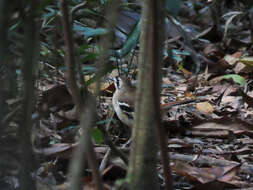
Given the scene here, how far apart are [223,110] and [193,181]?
200cm

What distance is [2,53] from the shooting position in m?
1.37

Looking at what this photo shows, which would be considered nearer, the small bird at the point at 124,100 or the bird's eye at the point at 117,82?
the small bird at the point at 124,100

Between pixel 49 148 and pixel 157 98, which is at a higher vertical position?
pixel 157 98

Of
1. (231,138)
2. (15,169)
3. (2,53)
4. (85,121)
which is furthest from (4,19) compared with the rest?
(231,138)

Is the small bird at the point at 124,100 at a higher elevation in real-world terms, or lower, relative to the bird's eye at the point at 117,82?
lower

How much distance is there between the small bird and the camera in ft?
11.9

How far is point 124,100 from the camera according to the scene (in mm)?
3951

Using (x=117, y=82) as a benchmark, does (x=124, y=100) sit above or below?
below

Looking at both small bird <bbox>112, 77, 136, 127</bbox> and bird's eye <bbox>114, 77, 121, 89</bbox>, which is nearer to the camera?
small bird <bbox>112, 77, 136, 127</bbox>

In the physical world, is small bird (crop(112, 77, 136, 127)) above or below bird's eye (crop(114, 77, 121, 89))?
below

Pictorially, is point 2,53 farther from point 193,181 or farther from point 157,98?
point 193,181

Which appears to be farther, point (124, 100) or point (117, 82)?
point (117, 82)

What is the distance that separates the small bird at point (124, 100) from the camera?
→ 3.64 metres

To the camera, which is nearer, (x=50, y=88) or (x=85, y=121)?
(x=85, y=121)
